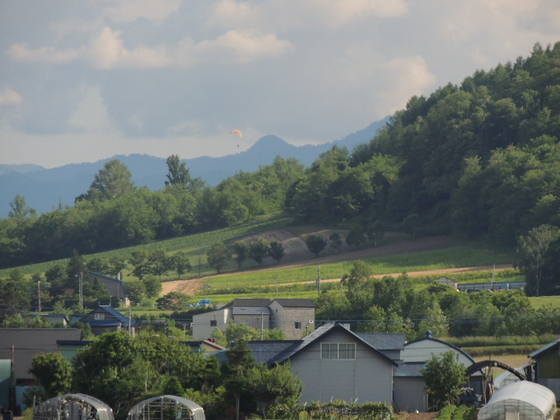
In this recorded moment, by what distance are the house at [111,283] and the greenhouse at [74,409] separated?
43529 millimetres

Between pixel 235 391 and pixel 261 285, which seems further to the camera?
pixel 261 285

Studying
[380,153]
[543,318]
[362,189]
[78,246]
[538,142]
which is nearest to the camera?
[543,318]

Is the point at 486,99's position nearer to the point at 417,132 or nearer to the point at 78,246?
the point at 417,132

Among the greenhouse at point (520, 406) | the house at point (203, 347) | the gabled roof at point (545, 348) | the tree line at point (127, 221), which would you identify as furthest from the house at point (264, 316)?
the tree line at point (127, 221)

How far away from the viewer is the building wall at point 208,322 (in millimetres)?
55406

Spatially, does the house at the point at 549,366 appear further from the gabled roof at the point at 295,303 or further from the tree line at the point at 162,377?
the gabled roof at the point at 295,303

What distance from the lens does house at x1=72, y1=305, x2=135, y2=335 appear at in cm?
5359

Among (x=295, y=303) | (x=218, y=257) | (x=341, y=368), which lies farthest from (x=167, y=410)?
(x=218, y=257)

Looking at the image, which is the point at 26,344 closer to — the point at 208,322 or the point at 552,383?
the point at 208,322

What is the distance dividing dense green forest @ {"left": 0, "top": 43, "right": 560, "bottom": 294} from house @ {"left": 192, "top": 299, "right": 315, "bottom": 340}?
54.7 feet

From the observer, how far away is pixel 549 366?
3225 cm

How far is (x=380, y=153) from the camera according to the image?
398ft

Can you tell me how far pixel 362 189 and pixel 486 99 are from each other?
17.1 meters

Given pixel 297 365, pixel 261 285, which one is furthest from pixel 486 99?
pixel 297 365
